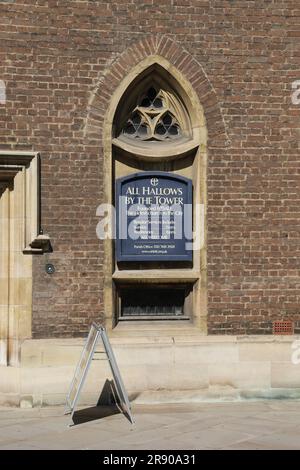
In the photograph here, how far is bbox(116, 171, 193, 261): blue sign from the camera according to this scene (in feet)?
33.7

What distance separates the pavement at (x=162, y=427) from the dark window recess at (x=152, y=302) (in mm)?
1258

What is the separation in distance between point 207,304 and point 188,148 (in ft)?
6.54

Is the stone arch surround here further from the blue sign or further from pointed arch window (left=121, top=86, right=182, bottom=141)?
the blue sign

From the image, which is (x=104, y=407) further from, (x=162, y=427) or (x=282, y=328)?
(x=282, y=328)

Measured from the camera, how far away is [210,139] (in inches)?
408

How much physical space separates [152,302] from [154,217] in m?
1.11

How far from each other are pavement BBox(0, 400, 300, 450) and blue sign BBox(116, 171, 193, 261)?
1.93m

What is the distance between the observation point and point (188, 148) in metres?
10.4

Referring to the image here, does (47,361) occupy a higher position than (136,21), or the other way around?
(136,21)

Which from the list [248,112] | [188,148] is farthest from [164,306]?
[248,112]

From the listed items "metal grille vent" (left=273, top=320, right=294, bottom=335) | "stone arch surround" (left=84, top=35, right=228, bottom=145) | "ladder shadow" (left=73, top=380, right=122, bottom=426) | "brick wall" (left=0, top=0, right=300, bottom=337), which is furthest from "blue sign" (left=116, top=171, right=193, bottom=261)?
"ladder shadow" (left=73, top=380, right=122, bottom=426)

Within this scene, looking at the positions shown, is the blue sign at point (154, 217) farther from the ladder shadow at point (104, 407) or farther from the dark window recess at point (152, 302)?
the ladder shadow at point (104, 407)

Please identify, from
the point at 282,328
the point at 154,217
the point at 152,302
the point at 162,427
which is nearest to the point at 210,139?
the point at 154,217

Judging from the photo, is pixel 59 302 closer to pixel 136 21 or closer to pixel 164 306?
pixel 164 306
